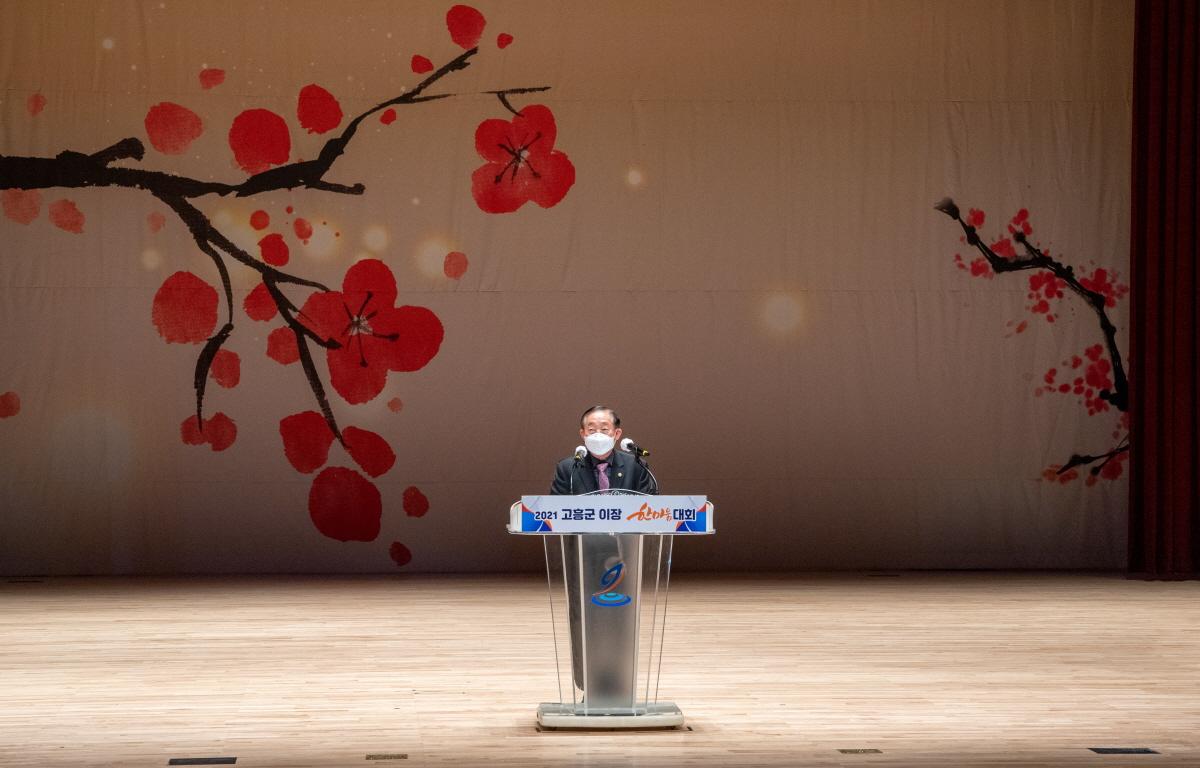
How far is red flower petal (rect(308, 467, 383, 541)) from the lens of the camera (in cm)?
912

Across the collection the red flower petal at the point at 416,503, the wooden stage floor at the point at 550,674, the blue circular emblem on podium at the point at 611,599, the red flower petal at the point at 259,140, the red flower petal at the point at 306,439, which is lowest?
the wooden stage floor at the point at 550,674

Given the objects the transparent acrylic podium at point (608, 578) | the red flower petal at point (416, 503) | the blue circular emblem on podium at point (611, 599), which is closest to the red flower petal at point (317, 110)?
the red flower petal at point (416, 503)

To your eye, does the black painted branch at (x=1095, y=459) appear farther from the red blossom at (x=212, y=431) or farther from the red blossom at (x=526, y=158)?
the red blossom at (x=212, y=431)

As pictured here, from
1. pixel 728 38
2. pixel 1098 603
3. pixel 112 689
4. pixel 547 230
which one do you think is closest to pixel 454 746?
pixel 112 689

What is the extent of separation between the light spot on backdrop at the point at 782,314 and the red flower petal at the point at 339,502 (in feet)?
8.81

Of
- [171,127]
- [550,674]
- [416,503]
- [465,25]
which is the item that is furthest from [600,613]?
[171,127]

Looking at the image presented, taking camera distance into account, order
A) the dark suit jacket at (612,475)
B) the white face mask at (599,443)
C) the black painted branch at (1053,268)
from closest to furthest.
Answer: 1. the white face mask at (599,443)
2. the dark suit jacket at (612,475)
3. the black painted branch at (1053,268)

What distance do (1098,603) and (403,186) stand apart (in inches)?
186

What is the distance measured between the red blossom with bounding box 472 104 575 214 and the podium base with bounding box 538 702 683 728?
519 centimetres

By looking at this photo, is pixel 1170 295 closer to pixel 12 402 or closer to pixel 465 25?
pixel 465 25

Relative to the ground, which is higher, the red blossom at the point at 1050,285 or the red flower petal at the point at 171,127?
the red flower petal at the point at 171,127

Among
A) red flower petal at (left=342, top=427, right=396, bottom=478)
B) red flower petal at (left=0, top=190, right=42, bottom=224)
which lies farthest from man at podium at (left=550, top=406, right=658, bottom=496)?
red flower petal at (left=0, top=190, right=42, bottom=224)

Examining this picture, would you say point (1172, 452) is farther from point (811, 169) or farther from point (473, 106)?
point (473, 106)

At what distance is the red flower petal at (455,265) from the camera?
9180 millimetres
